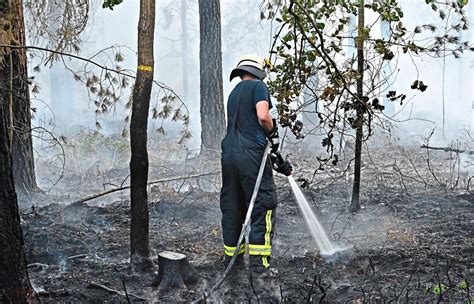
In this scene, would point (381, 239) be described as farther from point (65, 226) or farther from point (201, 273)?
point (65, 226)

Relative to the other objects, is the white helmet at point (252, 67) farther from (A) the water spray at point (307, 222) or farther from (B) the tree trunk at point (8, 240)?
(B) the tree trunk at point (8, 240)

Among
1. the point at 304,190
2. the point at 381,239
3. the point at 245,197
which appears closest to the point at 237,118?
the point at 245,197

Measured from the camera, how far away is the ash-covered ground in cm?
447

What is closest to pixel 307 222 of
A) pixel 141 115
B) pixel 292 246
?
pixel 292 246

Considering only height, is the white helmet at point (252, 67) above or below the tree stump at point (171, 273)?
above

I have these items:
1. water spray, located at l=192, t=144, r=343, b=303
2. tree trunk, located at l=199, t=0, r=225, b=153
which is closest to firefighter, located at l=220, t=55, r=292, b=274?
water spray, located at l=192, t=144, r=343, b=303

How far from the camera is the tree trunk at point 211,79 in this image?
1102 cm

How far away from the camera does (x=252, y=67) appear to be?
206 inches

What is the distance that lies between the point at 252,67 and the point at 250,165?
3.13 ft

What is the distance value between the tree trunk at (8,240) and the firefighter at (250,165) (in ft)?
7.26

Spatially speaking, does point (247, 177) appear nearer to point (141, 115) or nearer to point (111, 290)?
point (141, 115)

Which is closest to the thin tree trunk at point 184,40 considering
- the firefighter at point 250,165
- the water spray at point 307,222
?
the water spray at point 307,222

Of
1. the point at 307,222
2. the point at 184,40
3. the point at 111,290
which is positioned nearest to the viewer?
the point at 111,290

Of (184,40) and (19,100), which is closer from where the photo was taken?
(19,100)
